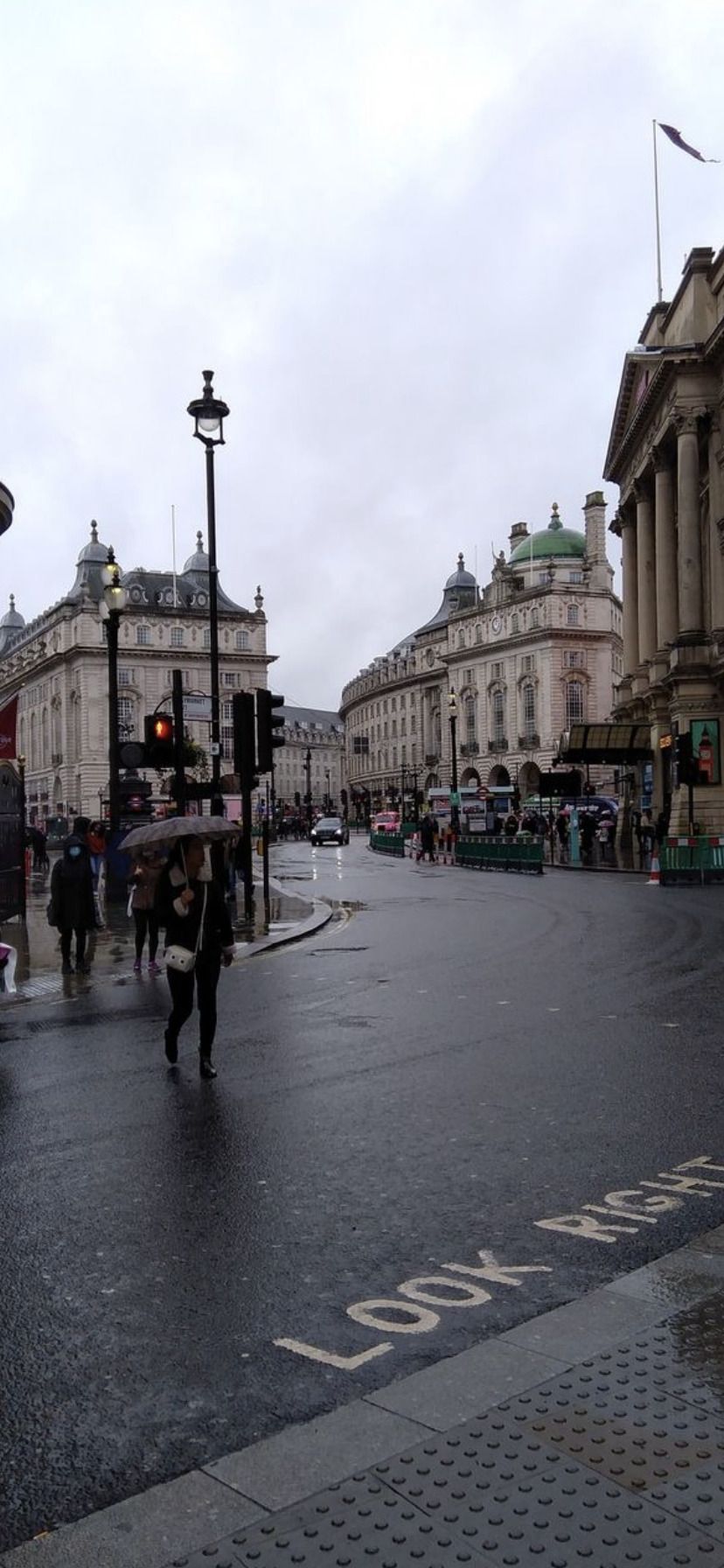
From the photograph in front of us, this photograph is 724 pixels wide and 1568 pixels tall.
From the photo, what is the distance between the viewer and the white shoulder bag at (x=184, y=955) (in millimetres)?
8688

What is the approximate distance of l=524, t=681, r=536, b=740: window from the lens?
110 metres

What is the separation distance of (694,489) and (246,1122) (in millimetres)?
42334

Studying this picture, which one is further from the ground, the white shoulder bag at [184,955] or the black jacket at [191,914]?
the black jacket at [191,914]

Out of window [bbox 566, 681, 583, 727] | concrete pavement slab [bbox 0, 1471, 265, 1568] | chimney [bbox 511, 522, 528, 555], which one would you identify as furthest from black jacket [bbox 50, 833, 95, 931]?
chimney [bbox 511, 522, 528, 555]

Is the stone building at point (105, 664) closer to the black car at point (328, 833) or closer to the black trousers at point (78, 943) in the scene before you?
the black car at point (328, 833)

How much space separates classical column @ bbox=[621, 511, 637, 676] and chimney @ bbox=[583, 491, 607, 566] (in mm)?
50607

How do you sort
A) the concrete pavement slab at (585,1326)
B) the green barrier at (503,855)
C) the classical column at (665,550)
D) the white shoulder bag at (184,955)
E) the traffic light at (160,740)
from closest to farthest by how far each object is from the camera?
the concrete pavement slab at (585,1326)
the white shoulder bag at (184,955)
the traffic light at (160,740)
the green barrier at (503,855)
the classical column at (665,550)

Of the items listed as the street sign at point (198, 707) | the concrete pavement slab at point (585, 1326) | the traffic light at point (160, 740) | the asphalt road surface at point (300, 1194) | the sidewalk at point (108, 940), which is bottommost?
the sidewalk at point (108, 940)

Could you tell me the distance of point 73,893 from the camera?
14.8 m

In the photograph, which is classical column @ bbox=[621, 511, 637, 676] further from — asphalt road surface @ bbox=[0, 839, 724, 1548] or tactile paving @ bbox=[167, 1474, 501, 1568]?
tactile paving @ bbox=[167, 1474, 501, 1568]

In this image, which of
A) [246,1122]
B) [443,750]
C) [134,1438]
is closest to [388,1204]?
[246,1122]

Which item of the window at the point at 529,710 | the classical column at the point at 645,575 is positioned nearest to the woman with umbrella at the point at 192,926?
the classical column at the point at 645,575

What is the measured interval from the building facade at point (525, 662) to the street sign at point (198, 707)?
275ft

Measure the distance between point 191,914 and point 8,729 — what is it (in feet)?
28.1
